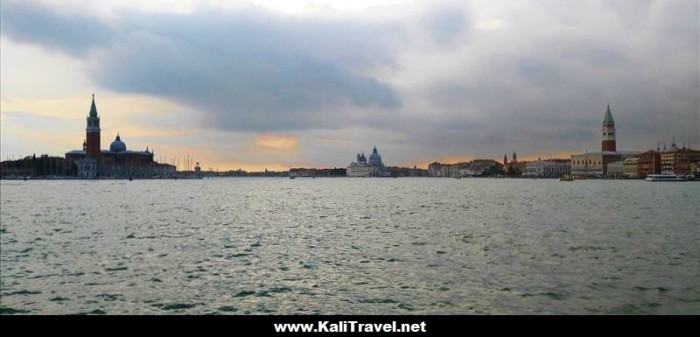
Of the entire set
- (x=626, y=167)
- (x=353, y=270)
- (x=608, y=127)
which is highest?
(x=608, y=127)

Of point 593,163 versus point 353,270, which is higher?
point 593,163

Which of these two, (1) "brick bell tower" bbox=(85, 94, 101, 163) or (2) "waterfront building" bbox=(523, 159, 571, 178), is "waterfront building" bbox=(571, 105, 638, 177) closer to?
(2) "waterfront building" bbox=(523, 159, 571, 178)

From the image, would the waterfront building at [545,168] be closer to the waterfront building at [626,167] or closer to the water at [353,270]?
Answer: the waterfront building at [626,167]

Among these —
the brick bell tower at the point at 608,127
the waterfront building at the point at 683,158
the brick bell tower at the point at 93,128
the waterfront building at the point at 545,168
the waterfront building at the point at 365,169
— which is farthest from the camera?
the waterfront building at the point at 545,168

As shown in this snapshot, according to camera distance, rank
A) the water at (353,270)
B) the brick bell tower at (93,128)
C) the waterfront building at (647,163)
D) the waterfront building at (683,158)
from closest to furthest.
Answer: the water at (353,270) → the brick bell tower at (93,128) → the waterfront building at (683,158) → the waterfront building at (647,163)

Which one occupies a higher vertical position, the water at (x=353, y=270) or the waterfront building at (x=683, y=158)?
the waterfront building at (x=683, y=158)

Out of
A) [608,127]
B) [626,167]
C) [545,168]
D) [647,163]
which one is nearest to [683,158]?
[608,127]

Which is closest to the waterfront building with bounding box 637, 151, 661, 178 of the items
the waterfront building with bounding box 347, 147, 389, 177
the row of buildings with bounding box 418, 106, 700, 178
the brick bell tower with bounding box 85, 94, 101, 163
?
the row of buildings with bounding box 418, 106, 700, 178

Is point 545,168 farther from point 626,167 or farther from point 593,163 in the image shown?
point 626,167

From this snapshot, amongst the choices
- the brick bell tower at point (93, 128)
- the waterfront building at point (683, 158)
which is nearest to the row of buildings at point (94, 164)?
the brick bell tower at point (93, 128)

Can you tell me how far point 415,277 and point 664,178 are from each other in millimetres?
108353

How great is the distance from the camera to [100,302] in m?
9.71

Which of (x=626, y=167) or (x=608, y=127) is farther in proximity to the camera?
(x=626, y=167)
